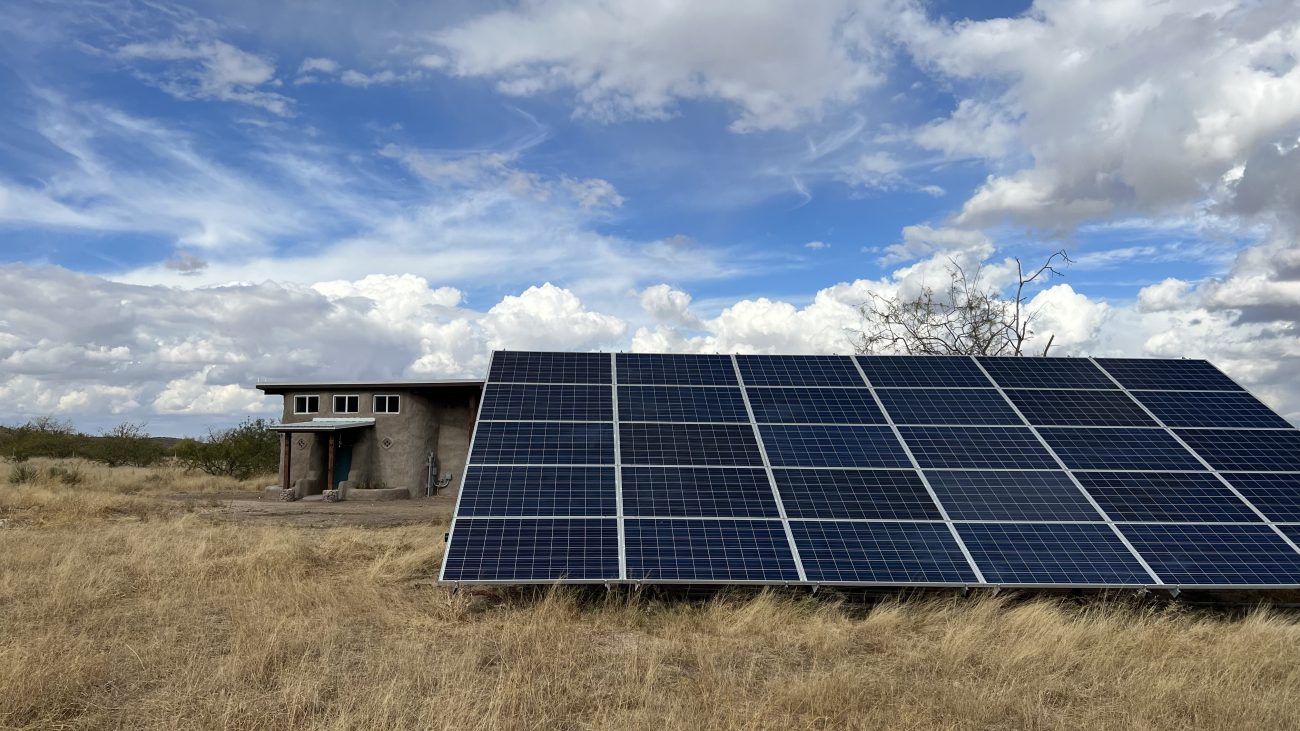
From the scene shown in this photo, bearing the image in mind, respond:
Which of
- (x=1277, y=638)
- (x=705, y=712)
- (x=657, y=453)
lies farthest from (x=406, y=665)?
(x=1277, y=638)

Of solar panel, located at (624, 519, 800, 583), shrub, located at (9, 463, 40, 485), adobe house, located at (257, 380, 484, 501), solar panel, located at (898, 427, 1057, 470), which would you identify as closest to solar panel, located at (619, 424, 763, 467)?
solar panel, located at (624, 519, 800, 583)

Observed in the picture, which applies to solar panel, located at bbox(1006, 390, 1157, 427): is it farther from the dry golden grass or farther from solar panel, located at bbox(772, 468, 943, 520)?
the dry golden grass

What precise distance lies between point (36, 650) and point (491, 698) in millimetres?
5280

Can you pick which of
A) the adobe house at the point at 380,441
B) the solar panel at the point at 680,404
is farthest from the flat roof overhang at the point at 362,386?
the solar panel at the point at 680,404

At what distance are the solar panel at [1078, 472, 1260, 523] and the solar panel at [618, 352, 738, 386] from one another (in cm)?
653

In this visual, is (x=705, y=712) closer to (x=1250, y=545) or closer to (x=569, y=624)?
(x=569, y=624)

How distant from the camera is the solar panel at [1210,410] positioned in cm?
1543

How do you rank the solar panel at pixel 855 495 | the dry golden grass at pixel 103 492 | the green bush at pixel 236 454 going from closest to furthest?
the solar panel at pixel 855 495 → the dry golden grass at pixel 103 492 → the green bush at pixel 236 454

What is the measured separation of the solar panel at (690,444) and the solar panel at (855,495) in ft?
2.76

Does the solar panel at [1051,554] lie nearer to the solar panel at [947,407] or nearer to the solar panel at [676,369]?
the solar panel at [947,407]

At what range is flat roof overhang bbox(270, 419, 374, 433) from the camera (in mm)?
31073

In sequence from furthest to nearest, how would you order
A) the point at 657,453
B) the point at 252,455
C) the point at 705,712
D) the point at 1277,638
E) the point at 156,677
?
the point at 252,455 → the point at 657,453 → the point at 1277,638 → the point at 156,677 → the point at 705,712

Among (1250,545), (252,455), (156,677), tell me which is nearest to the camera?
(156,677)

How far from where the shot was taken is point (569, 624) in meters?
10.3
